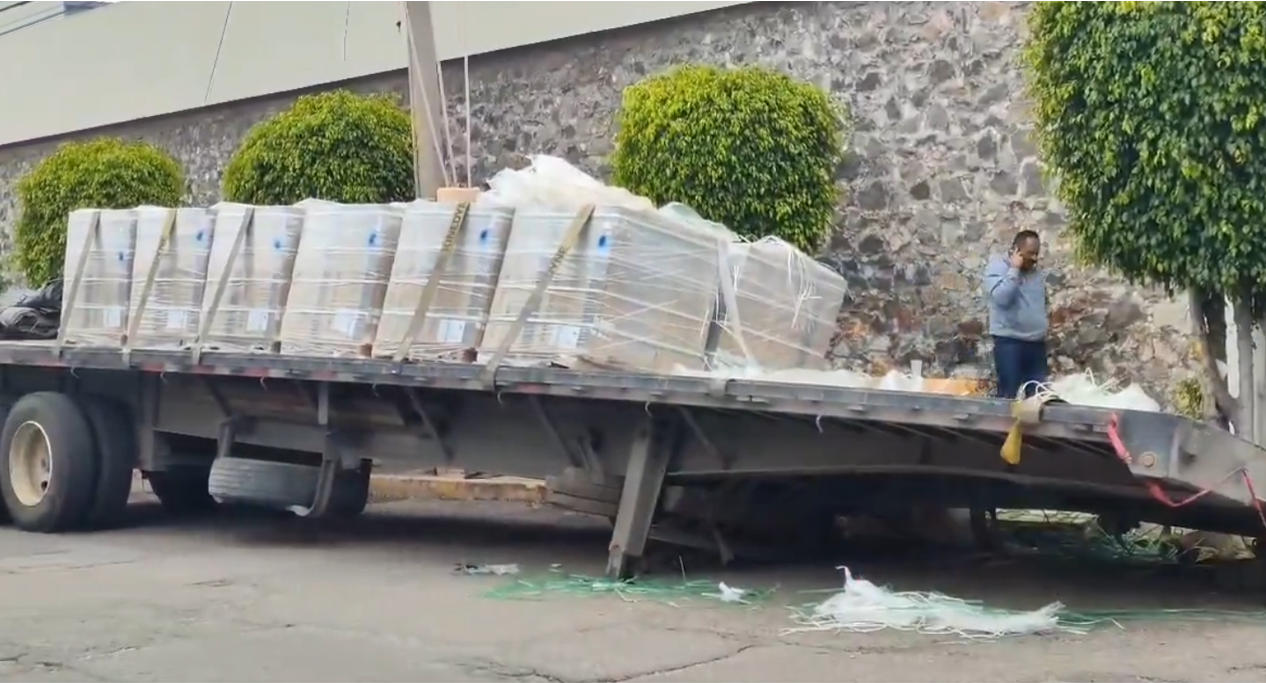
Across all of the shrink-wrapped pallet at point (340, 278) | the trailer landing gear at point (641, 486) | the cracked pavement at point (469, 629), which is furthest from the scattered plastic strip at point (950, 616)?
the shrink-wrapped pallet at point (340, 278)

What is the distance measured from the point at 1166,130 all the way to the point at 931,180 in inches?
161

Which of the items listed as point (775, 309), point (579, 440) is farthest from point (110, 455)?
point (775, 309)

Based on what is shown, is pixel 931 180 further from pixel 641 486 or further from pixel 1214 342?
pixel 641 486

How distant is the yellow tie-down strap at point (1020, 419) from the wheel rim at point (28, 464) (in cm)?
693

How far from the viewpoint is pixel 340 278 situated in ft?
29.5

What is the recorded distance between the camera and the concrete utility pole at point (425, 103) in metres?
12.4

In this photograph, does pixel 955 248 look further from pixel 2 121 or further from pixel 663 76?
pixel 2 121

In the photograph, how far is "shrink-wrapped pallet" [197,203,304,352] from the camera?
368 inches

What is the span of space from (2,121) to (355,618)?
6976 mm

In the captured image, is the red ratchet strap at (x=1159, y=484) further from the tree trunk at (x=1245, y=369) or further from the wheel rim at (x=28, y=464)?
the wheel rim at (x=28, y=464)

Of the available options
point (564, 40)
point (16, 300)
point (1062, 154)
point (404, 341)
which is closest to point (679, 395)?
point (404, 341)

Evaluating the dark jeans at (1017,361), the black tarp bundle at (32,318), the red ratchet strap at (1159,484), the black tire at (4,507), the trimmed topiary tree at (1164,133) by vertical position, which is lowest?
the black tire at (4,507)

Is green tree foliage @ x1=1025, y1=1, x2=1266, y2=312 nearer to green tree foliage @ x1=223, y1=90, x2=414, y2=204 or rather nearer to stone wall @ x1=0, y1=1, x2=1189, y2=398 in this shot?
stone wall @ x1=0, y1=1, x2=1189, y2=398

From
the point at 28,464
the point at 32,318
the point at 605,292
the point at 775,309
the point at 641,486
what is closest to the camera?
the point at 605,292
